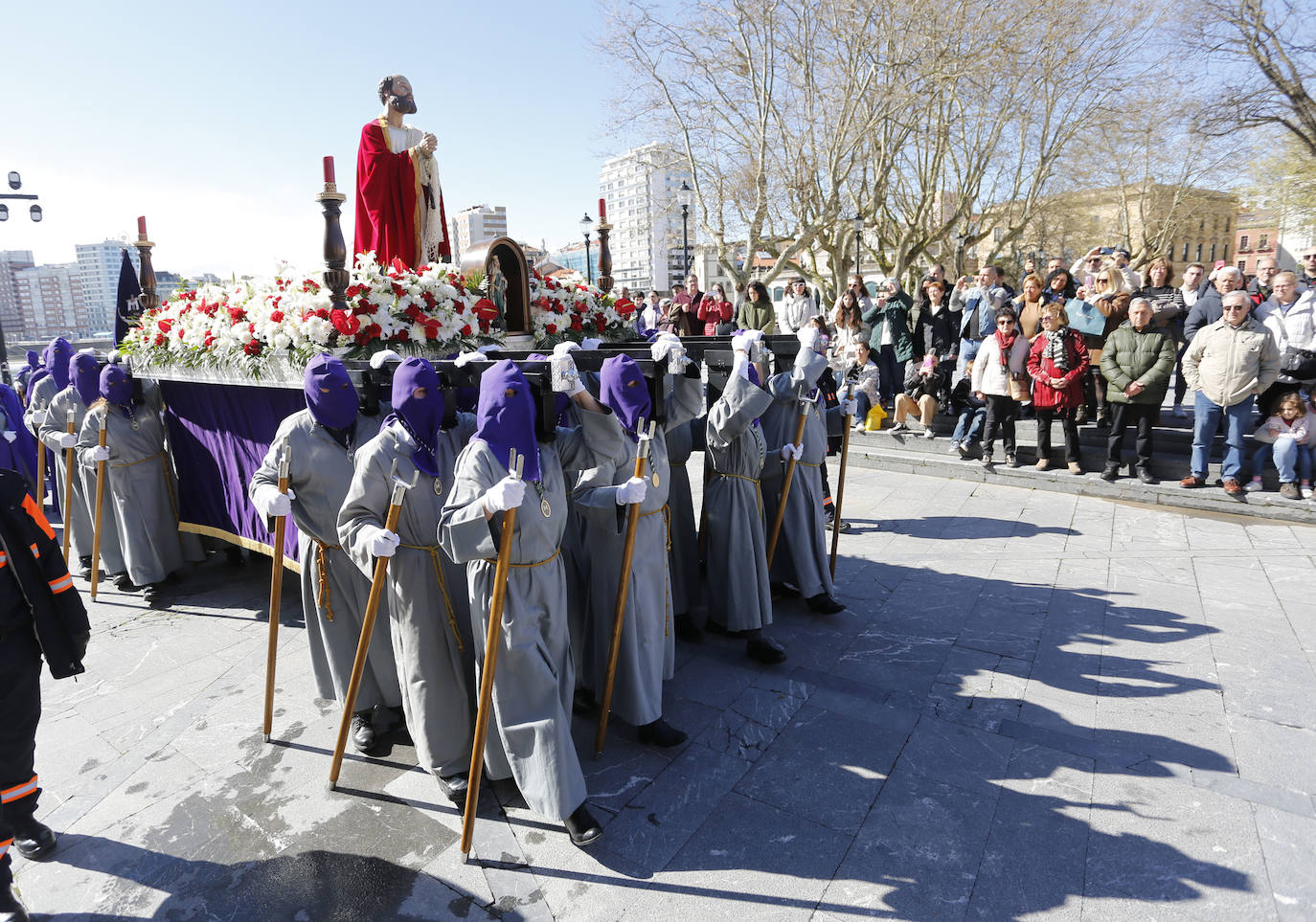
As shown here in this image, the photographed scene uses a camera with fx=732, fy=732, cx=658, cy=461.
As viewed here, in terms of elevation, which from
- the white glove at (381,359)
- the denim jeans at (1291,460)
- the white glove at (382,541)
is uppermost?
the white glove at (381,359)

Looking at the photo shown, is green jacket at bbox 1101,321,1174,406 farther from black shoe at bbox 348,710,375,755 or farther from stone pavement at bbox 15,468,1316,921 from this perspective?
black shoe at bbox 348,710,375,755

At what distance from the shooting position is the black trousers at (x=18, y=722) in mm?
2896

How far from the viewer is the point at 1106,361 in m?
8.03

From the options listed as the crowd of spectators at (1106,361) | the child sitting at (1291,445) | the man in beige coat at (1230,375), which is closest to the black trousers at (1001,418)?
the crowd of spectators at (1106,361)

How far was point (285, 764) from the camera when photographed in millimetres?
3730

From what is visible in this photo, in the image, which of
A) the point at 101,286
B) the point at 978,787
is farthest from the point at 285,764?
the point at 101,286

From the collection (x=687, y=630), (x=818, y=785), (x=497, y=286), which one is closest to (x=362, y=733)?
(x=687, y=630)

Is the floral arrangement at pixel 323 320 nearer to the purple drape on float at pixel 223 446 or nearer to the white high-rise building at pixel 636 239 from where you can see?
the purple drape on float at pixel 223 446

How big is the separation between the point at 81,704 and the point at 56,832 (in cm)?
138

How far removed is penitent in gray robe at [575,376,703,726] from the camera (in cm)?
365

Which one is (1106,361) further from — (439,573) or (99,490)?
(99,490)

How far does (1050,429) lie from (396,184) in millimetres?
7505

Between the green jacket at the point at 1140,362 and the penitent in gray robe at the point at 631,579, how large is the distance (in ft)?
20.6

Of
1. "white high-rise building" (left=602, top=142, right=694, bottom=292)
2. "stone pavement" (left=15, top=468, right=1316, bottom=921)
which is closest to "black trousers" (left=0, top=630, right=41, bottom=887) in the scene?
"stone pavement" (left=15, top=468, right=1316, bottom=921)
